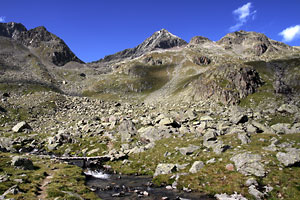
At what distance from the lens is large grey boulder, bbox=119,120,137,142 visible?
54.3m

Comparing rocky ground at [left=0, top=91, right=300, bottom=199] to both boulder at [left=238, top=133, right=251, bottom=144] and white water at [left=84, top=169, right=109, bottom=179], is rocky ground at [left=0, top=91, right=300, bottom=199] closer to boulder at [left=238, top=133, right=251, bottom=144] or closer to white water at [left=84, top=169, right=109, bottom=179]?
boulder at [left=238, top=133, right=251, bottom=144]

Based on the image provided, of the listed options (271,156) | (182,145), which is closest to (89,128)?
(182,145)

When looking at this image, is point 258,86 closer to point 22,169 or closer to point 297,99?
point 297,99

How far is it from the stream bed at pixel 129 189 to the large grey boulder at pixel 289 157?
40.2 feet

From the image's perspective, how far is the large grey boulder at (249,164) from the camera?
25906 millimetres

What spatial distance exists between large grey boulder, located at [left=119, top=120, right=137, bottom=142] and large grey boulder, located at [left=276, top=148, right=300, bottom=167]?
35.7 meters

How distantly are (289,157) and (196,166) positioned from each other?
12961 mm

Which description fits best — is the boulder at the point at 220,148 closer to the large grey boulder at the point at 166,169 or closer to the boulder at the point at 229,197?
the large grey boulder at the point at 166,169

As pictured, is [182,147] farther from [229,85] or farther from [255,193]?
[229,85]

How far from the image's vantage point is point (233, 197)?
73.6 feet

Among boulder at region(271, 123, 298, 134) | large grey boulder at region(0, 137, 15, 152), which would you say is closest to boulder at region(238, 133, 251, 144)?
boulder at region(271, 123, 298, 134)

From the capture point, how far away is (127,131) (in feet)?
186

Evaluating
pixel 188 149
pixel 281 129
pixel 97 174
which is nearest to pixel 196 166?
pixel 188 149

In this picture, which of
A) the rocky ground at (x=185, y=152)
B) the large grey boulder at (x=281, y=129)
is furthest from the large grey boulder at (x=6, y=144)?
the large grey boulder at (x=281, y=129)
